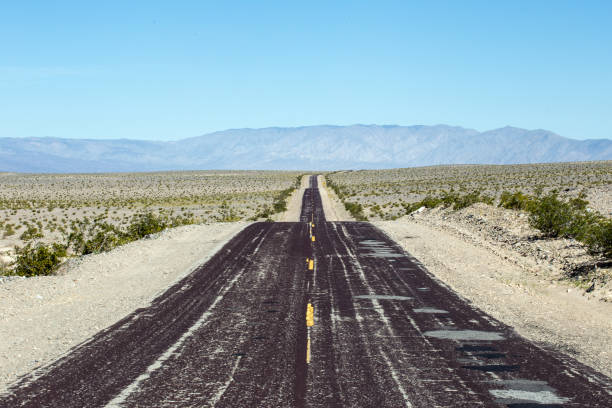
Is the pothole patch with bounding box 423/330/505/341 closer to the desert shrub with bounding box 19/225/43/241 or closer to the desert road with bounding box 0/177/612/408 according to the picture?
the desert road with bounding box 0/177/612/408

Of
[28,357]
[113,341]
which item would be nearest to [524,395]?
[113,341]

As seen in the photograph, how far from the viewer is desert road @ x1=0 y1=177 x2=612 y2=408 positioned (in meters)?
6.61

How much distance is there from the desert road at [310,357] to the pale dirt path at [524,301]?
53 cm

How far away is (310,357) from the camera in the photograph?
802 centimetres

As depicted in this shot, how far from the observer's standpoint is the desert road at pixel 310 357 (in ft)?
21.7

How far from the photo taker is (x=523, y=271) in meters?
16.1

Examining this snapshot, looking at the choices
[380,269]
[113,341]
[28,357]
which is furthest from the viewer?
[380,269]

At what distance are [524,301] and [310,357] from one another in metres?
6.51

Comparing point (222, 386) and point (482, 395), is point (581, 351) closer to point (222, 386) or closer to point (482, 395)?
point (482, 395)

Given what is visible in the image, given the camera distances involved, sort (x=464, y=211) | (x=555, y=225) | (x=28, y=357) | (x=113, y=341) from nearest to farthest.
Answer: (x=28, y=357) → (x=113, y=341) → (x=555, y=225) → (x=464, y=211)

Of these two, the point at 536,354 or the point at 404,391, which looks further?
the point at 536,354

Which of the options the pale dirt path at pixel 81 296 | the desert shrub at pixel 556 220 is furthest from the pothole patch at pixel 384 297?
the desert shrub at pixel 556 220

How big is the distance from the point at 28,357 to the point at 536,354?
7.71 metres

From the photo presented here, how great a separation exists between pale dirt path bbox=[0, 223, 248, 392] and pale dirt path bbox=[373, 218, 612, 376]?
7.34 meters
